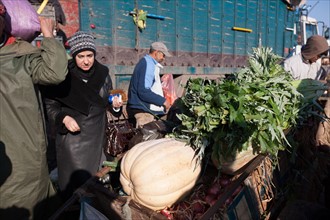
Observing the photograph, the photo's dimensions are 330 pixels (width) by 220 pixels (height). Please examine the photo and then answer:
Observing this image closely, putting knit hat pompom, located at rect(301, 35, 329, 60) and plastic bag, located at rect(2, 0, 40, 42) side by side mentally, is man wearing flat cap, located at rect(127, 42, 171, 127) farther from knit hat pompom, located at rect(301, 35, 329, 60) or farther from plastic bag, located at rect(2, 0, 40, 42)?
knit hat pompom, located at rect(301, 35, 329, 60)

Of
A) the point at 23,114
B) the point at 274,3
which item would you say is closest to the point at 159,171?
the point at 23,114

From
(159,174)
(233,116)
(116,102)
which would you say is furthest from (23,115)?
(233,116)

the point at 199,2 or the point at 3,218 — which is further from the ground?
the point at 199,2

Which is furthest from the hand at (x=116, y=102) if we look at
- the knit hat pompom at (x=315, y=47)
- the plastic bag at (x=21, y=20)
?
the knit hat pompom at (x=315, y=47)

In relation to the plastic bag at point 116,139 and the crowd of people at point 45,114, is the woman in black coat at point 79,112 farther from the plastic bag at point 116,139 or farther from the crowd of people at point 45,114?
the plastic bag at point 116,139

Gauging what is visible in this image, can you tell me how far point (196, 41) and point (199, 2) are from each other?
1.00 m

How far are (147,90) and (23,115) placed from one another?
2194mm

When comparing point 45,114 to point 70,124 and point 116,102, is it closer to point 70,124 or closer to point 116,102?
point 70,124

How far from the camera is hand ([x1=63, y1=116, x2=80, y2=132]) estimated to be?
2502mm

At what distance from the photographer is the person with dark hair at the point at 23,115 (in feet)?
→ 6.40

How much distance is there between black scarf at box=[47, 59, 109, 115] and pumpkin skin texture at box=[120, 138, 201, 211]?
928 millimetres

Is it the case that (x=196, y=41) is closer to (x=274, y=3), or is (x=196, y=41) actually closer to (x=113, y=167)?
(x=274, y=3)

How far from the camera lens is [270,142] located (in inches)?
80.0

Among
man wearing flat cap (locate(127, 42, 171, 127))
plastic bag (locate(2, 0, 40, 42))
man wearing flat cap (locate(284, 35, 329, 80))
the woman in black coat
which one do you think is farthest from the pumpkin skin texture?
man wearing flat cap (locate(284, 35, 329, 80))
